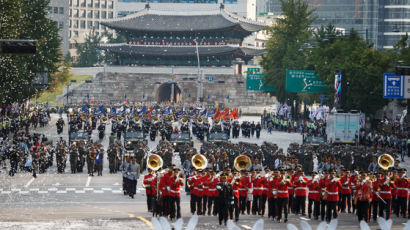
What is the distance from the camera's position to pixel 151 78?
13750 centimetres

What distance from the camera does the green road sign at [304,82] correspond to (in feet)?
247

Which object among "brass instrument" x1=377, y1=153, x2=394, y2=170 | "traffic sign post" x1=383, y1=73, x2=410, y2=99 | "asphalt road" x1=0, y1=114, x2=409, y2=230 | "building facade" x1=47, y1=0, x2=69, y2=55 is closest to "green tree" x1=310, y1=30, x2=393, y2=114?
"traffic sign post" x1=383, y1=73, x2=410, y2=99

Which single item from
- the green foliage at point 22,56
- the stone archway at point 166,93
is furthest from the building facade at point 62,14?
the green foliage at point 22,56

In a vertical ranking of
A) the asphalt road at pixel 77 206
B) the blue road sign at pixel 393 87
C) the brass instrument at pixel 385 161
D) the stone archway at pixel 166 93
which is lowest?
the asphalt road at pixel 77 206

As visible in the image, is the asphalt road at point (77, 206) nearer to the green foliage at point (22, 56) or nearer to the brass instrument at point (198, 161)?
the brass instrument at point (198, 161)

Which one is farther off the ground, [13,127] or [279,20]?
[279,20]

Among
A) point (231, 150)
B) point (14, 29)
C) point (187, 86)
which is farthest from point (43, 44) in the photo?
point (187, 86)

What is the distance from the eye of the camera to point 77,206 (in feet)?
105

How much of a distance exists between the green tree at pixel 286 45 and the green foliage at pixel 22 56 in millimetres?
26469

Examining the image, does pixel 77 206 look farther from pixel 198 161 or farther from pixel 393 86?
pixel 393 86

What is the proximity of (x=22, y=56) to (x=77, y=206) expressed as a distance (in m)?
27.7

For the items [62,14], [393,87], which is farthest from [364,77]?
[62,14]

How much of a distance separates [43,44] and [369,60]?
81.0 ft

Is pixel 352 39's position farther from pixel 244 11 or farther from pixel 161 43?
pixel 244 11
